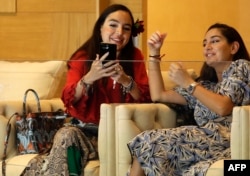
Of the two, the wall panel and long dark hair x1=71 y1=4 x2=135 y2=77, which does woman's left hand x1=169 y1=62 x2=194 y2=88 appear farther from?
the wall panel

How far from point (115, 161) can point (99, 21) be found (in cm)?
69

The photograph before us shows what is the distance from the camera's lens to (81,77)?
2.44 metres

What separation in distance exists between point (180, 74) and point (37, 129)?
2.08 ft

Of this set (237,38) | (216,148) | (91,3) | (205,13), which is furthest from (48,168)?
(205,13)

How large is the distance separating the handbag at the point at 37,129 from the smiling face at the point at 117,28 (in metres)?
0.38

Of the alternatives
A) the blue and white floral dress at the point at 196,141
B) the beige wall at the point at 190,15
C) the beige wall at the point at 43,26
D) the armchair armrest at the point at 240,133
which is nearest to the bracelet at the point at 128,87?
the blue and white floral dress at the point at 196,141

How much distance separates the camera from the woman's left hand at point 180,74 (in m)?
2.30

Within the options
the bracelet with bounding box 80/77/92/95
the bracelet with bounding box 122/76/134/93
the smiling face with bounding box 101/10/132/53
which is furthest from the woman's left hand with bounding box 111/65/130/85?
the smiling face with bounding box 101/10/132/53

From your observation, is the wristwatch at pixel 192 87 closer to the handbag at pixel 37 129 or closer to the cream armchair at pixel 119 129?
the cream armchair at pixel 119 129

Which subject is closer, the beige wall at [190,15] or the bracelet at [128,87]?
the bracelet at [128,87]

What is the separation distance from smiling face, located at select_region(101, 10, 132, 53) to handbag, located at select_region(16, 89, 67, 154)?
0.38m

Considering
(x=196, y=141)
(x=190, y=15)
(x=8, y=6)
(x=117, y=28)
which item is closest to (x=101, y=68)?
(x=117, y=28)

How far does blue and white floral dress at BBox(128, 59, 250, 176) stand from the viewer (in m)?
2.18

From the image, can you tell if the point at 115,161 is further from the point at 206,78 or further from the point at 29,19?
the point at 29,19
